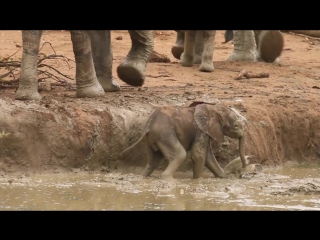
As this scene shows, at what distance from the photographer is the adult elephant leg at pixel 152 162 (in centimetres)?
835

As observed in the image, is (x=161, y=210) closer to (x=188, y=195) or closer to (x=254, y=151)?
(x=188, y=195)

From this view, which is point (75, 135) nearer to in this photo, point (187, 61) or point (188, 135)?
point (188, 135)

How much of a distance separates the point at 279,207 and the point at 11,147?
2593 millimetres

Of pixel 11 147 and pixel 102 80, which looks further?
pixel 102 80

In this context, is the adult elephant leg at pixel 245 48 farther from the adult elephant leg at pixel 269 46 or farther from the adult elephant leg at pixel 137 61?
the adult elephant leg at pixel 137 61

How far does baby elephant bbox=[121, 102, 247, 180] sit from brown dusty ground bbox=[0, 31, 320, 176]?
477mm

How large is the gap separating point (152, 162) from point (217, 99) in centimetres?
167

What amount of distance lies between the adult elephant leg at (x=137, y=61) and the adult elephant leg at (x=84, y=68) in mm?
665

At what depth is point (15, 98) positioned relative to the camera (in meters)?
8.80

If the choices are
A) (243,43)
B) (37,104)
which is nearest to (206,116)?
(37,104)

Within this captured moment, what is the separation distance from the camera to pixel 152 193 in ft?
24.3

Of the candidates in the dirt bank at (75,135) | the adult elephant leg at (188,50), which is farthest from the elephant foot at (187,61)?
the dirt bank at (75,135)

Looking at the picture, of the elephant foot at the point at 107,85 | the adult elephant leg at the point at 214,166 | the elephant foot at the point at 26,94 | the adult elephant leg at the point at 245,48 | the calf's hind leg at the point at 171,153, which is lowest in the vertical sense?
A: the adult elephant leg at the point at 245,48

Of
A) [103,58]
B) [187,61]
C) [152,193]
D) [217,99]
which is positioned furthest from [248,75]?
[152,193]
